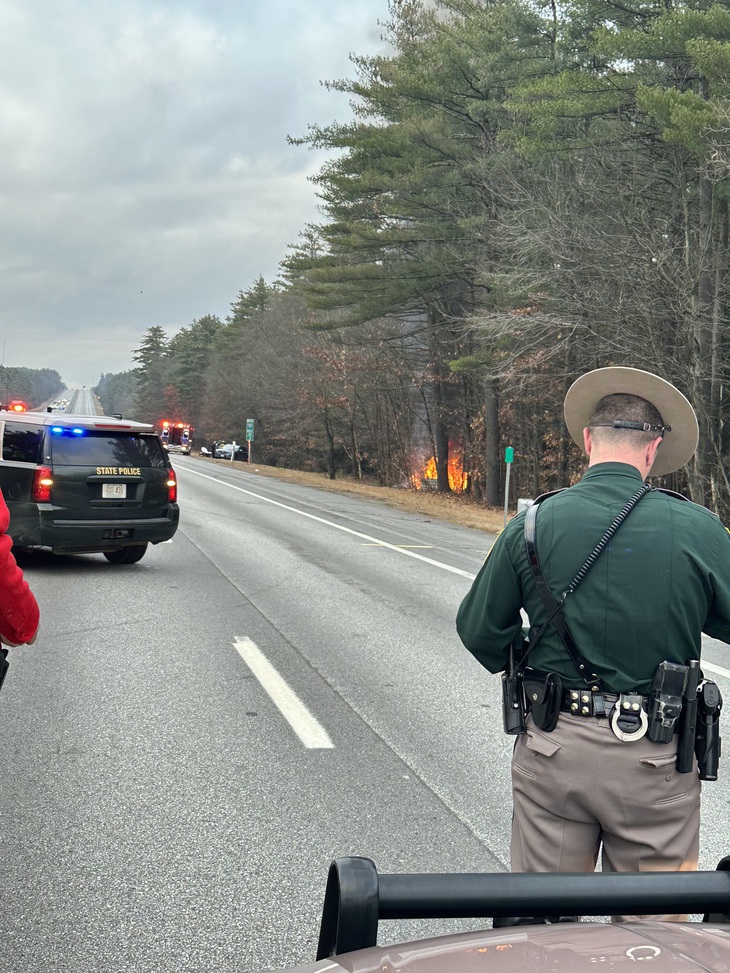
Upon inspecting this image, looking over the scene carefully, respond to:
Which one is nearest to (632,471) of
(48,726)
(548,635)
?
(548,635)

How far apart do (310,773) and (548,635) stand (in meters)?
3.01

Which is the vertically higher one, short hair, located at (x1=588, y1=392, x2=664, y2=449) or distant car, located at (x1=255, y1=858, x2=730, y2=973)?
short hair, located at (x1=588, y1=392, x2=664, y2=449)

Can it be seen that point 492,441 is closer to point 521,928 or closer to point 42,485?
point 42,485

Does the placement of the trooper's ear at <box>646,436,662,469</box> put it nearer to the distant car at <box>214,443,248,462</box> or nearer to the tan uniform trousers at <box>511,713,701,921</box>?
the tan uniform trousers at <box>511,713,701,921</box>

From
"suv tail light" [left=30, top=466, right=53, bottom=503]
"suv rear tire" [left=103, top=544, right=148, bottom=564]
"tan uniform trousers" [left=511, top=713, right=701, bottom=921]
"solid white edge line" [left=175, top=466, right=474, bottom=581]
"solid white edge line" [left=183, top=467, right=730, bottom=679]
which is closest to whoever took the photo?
"tan uniform trousers" [left=511, top=713, right=701, bottom=921]

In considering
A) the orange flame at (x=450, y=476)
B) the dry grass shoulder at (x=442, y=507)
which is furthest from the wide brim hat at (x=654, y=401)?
the orange flame at (x=450, y=476)

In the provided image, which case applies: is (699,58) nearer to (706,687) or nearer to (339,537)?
(339,537)

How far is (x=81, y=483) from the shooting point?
1208cm

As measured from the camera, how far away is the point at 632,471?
2721mm

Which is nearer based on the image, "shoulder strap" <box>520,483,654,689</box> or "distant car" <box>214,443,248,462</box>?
"shoulder strap" <box>520,483,654,689</box>

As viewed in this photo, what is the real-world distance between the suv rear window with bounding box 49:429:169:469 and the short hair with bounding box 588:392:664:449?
10.2 meters

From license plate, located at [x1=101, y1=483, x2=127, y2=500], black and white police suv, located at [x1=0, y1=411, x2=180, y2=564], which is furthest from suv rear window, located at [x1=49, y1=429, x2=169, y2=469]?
license plate, located at [x1=101, y1=483, x2=127, y2=500]

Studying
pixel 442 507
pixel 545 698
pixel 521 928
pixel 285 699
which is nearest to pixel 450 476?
pixel 442 507

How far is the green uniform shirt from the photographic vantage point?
2.53m
